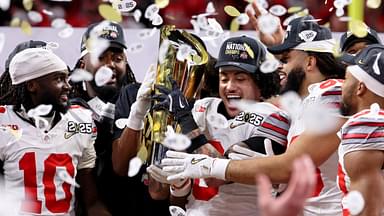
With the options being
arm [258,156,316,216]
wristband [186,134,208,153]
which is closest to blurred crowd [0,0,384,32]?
wristband [186,134,208,153]

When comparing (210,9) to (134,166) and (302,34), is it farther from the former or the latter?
(134,166)

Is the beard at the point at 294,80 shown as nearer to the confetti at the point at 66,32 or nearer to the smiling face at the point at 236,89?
the smiling face at the point at 236,89

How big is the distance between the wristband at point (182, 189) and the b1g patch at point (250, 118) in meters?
0.23

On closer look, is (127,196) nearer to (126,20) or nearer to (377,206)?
(126,20)

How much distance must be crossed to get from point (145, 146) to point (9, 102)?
0.47 meters

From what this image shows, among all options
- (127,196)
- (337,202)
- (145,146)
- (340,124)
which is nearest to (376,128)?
(340,124)

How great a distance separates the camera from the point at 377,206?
6.61 feet

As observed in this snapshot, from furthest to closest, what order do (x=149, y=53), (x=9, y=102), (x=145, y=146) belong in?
(x=149, y=53) → (x=9, y=102) → (x=145, y=146)

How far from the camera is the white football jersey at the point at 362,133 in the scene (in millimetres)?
2012

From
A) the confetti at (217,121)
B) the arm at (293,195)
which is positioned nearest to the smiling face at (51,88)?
the confetti at (217,121)

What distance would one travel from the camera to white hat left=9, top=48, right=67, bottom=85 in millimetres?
2486

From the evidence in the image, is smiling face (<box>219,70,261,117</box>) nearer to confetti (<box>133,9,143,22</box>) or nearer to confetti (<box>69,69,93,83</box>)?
confetti (<box>133,9,143,22</box>)

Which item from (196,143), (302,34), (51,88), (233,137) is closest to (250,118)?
(233,137)

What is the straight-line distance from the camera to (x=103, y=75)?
106 inches
